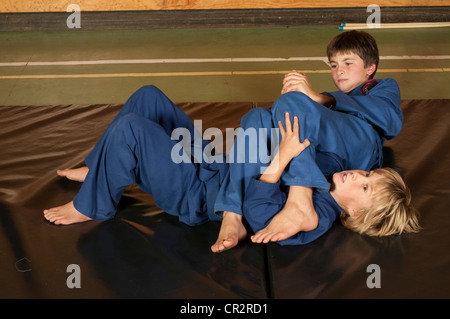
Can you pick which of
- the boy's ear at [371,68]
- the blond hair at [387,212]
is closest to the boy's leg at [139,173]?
the blond hair at [387,212]

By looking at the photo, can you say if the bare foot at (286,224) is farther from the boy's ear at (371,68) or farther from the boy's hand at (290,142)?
the boy's ear at (371,68)

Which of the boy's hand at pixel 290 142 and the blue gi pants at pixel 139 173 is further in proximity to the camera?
the blue gi pants at pixel 139 173

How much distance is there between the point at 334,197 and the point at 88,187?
1.04 m

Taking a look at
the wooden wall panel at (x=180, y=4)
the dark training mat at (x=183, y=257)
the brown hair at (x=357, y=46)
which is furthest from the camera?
the wooden wall panel at (x=180, y=4)

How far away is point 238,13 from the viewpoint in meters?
5.25

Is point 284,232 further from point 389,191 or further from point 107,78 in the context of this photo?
point 107,78

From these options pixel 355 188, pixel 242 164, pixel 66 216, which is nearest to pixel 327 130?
pixel 355 188

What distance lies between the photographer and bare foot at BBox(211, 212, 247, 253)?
191cm

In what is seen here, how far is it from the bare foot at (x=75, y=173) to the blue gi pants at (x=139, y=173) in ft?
1.07

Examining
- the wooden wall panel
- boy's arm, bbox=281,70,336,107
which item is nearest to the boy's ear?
boy's arm, bbox=281,70,336,107

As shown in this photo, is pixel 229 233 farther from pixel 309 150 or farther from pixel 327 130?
pixel 327 130

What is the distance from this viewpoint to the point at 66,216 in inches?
84.8

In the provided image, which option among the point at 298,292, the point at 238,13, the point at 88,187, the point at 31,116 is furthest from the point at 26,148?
the point at 238,13

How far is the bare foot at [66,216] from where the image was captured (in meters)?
2.15
